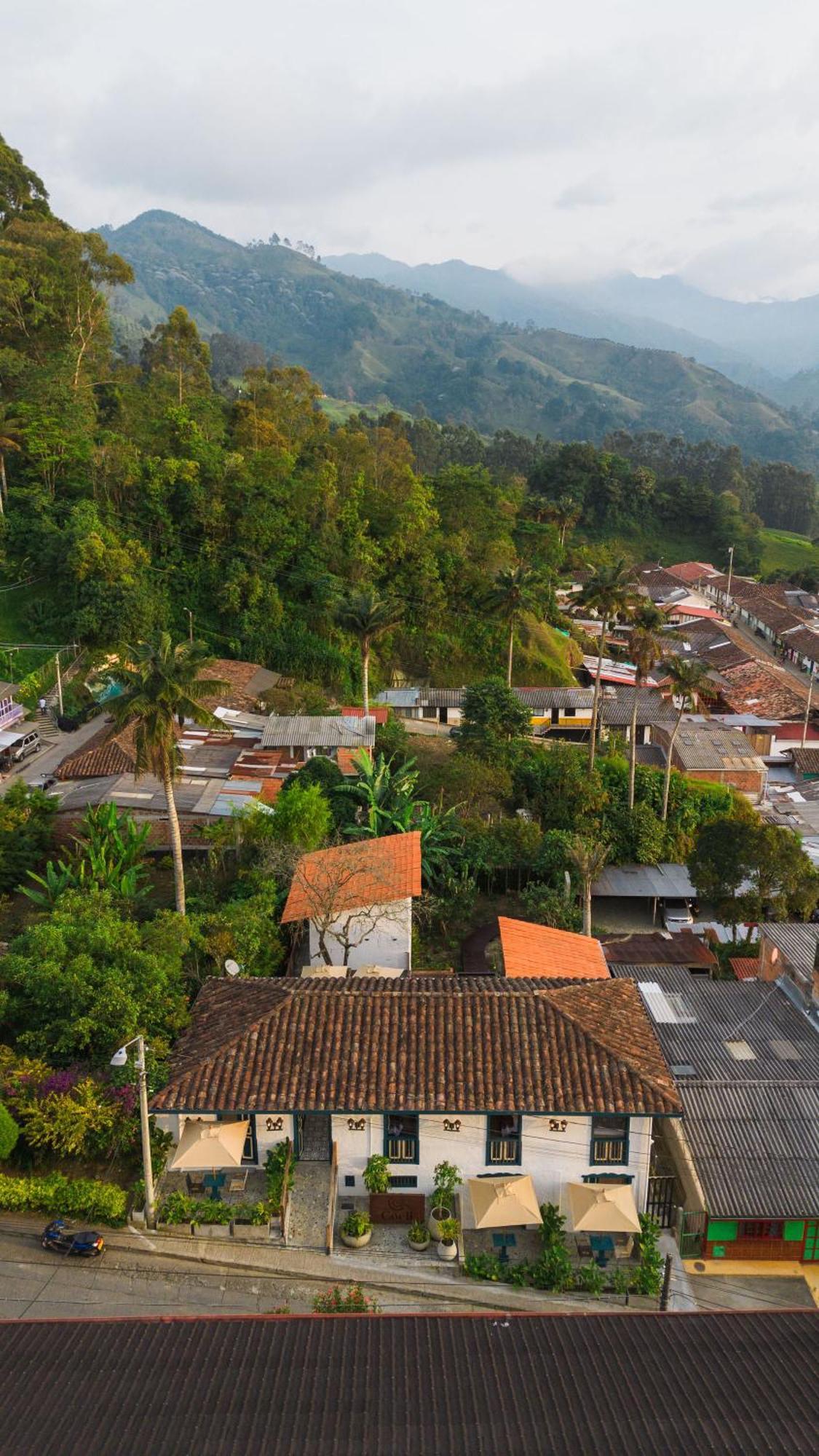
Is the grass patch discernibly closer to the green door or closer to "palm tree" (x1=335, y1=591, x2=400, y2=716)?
"palm tree" (x1=335, y1=591, x2=400, y2=716)

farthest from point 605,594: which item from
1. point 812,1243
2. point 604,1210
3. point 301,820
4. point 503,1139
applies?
point 604,1210

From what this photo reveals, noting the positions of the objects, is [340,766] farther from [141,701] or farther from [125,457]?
[125,457]

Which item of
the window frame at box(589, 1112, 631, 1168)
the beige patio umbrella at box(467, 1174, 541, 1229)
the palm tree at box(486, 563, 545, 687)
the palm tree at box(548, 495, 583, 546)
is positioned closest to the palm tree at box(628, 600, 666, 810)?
the palm tree at box(486, 563, 545, 687)

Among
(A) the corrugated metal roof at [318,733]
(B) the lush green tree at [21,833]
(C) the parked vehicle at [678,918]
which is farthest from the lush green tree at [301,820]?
(C) the parked vehicle at [678,918]

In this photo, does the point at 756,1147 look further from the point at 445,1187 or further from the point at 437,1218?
the point at 437,1218

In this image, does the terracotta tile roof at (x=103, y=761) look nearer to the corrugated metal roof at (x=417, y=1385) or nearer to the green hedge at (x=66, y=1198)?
the green hedge at (x=66, y=1198)

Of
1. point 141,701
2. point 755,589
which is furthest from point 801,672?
point 141,701
